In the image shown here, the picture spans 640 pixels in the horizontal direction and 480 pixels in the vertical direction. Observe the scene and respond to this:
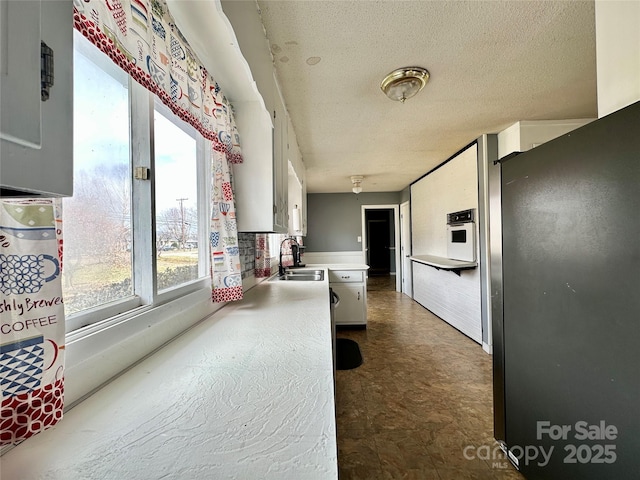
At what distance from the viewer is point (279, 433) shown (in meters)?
0.52

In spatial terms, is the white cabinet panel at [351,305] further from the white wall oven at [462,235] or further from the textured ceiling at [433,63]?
the textured ceiling at [433,63]

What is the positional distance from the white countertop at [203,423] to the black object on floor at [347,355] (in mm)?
1720

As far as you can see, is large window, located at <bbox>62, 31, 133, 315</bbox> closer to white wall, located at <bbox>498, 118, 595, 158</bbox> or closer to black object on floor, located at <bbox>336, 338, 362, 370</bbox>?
black object on floor, located at <bbox>336, 338, 362, 370</bbox>

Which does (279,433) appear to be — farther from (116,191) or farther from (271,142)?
(271,142)

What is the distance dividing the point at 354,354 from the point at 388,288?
3.74 metres

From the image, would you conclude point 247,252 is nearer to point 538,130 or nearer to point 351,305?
point 351,305

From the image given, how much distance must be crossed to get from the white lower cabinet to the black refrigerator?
216 centimetres

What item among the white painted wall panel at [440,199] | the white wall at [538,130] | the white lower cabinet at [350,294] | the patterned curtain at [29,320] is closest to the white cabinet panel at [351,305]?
the white lower cabinet at [350,294]

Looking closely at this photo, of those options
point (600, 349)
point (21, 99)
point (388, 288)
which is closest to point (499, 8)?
point (600, 349)

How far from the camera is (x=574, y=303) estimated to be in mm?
935

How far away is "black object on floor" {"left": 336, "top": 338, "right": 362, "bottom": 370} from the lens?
96.1 inches

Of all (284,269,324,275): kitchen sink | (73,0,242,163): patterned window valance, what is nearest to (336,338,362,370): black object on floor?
(284,269,324,275): kitchen sink

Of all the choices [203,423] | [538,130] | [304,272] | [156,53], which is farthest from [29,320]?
[538,130]

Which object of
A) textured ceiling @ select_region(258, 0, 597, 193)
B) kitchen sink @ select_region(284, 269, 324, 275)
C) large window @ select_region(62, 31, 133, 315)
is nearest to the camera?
large window @ select_region(62, 31, 133, 315)
